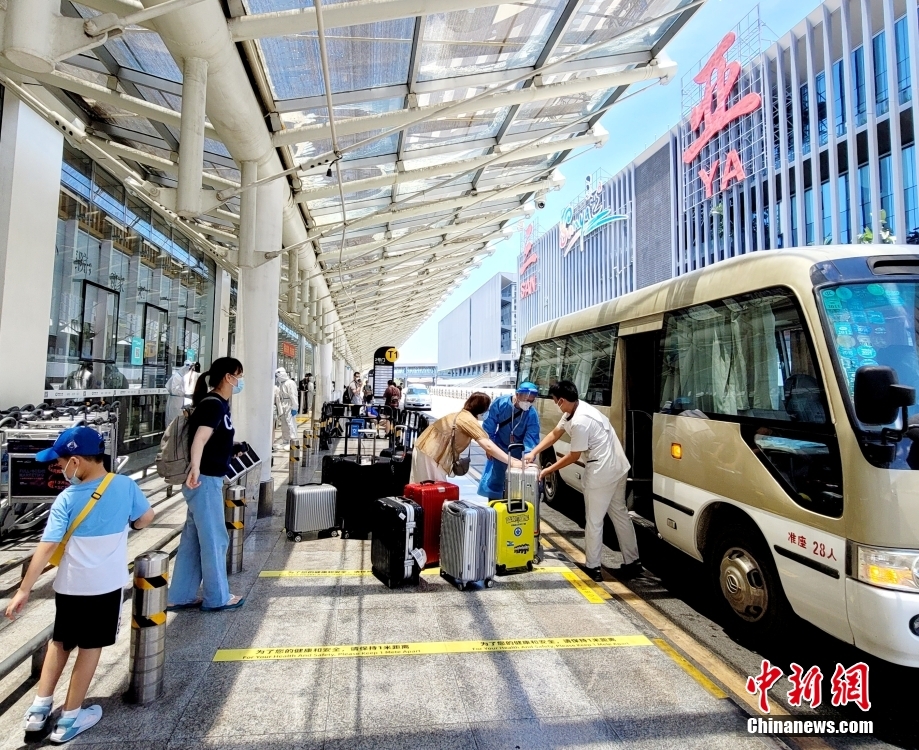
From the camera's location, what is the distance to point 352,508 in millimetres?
6438

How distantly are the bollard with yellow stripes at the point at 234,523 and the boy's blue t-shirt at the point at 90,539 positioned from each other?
2.25m

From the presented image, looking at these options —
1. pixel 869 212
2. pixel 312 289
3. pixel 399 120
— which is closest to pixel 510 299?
pixel 869 212

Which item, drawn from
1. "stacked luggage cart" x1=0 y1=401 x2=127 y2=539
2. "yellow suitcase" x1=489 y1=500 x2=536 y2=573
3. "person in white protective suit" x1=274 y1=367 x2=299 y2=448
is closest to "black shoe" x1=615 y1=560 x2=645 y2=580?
"yellow suitcase" x1=489 y1=500 x2=536 y2=573

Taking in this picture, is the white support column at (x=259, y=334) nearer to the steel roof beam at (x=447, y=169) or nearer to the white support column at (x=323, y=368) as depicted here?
the steel roof beam at (x=447, y=169)

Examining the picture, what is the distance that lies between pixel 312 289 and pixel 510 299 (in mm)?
95364

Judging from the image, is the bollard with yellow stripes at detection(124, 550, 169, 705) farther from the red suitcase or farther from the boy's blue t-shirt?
the red suitcase

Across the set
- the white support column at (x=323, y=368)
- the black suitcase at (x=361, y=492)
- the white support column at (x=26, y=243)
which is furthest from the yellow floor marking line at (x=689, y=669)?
the white support column at (x=323, y=368)

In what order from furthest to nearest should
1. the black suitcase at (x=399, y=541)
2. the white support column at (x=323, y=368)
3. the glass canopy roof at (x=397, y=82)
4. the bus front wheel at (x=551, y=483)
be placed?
the white support column at (x=323, y=368), the bus front wheel at (x=551, y=483), the glass canopy roof at (x=397, y=82), the black suitcase at (x=399, y=541)

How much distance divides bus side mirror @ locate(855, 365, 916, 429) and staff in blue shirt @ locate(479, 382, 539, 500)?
3.68m

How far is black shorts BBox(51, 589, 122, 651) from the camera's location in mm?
2689

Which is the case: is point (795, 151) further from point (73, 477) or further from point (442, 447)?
point (73, 477)

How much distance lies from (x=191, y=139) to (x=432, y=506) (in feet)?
12.7

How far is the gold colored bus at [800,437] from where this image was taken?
2.98 meters

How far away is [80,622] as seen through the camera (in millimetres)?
2695
